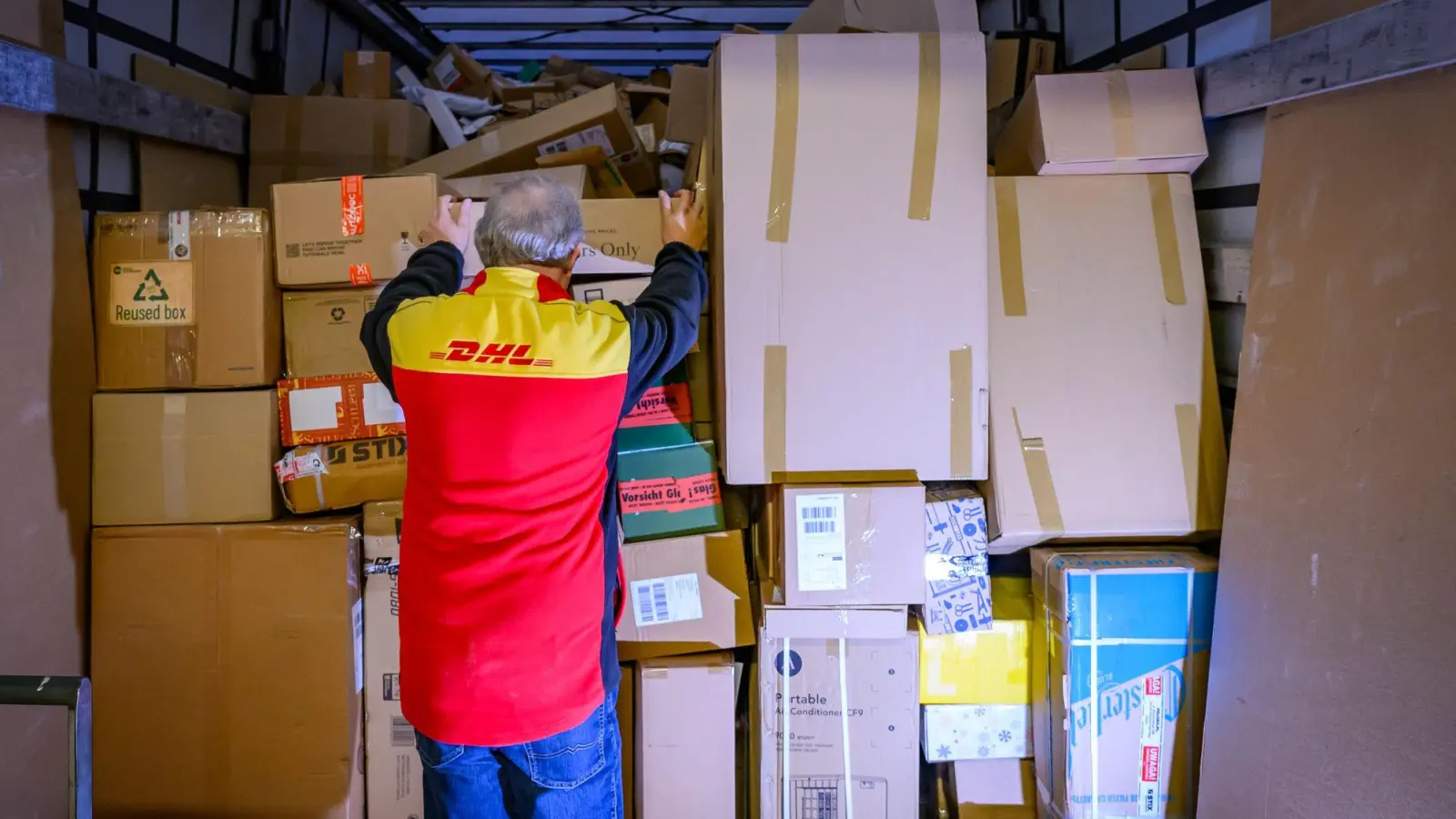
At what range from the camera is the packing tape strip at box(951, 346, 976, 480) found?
1860mm

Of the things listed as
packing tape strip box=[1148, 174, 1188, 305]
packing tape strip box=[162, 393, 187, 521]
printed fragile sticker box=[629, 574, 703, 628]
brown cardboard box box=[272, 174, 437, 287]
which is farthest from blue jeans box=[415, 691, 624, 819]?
packing tape strip box=[1148, 174, 1188, 305]

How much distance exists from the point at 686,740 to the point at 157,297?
1.50 meters

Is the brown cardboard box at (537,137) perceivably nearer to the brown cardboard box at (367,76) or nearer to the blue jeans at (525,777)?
the brown cardboard box at (367,76)

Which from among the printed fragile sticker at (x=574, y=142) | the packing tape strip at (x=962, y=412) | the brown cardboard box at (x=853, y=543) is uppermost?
the printed fragile sticker at (x=574, y=142)

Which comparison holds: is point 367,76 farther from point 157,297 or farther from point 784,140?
point 784,140

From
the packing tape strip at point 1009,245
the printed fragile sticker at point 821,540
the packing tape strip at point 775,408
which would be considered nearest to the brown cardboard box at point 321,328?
the packing tape strip at point 775,408

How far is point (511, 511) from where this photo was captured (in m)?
1.31

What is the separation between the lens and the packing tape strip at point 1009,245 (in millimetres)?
1977

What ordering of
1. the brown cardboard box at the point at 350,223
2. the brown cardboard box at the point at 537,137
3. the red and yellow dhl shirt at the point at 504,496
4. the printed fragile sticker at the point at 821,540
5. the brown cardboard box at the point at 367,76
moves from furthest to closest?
1. the brown cardboard box at the point at 367,76
2. the brown cardboard box at the point at 537,137
3. the brown cardboard box at the point at 350,223
4. the printed fragile sticker at the point at 821,540
5. the red and yellow dhl shirt at the point at 504,496

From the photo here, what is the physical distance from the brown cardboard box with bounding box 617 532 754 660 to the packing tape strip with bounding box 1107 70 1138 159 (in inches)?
46.9

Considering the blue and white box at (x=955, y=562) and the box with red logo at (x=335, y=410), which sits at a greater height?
the box with red logo at (x=335, y=410)

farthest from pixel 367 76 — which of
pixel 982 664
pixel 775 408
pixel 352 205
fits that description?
pixel 982 664

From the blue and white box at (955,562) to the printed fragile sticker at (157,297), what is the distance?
5.47 ft

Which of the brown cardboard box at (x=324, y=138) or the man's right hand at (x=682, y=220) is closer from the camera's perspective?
the man's right hand at (x=682, y=220)
